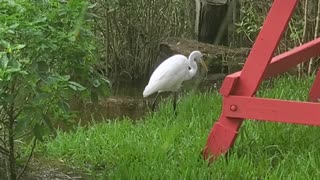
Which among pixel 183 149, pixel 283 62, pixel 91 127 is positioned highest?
pixel 283 62

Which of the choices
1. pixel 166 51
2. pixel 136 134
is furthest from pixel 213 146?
pixel 166 51

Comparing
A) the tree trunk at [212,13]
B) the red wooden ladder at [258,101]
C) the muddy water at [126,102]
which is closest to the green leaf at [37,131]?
the red wooden ladder at [258,101]

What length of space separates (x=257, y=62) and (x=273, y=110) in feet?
0.96

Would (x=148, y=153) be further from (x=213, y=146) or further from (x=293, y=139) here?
(x=293, y=139)

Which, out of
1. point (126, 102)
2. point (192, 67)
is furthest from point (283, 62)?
point (126, 102)

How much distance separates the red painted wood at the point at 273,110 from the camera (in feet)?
13.7

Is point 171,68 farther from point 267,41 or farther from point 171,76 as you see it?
point 267,41

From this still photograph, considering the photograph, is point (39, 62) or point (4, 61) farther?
point (39, 62)

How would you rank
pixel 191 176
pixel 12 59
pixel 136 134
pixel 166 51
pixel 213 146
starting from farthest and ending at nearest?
pixel 166 51 → pixel 136 134 → pixel 213 146 → pixel 191 176 → pixel 12 59

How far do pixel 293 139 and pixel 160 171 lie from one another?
1.00 m

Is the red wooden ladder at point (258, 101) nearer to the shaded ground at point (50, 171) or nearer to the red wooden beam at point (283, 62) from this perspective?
the red wooden beam at point (283, 62)

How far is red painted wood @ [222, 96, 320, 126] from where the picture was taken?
4.17 metres

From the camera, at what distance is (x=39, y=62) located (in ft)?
12.4

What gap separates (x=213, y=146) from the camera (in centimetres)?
455
